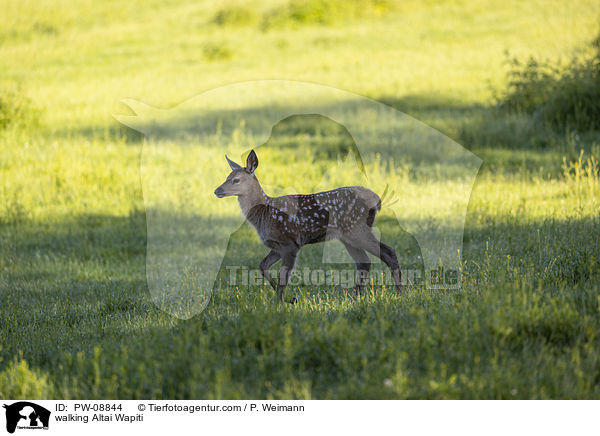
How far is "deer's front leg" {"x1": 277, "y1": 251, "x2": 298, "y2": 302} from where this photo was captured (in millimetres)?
7266

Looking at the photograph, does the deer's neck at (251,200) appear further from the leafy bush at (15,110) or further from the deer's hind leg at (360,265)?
the leafy bush at (15,110)

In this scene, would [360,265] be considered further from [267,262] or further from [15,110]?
[15,110]

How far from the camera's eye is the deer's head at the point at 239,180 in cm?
690

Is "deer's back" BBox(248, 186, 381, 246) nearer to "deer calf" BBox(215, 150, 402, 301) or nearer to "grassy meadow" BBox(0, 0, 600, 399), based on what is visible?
"deer calf" BBox(215, 150, 402, 301)

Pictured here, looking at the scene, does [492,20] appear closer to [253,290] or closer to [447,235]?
[447,235]

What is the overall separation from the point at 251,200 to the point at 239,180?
31cm

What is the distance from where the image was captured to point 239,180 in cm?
701

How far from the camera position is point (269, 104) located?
882 inches

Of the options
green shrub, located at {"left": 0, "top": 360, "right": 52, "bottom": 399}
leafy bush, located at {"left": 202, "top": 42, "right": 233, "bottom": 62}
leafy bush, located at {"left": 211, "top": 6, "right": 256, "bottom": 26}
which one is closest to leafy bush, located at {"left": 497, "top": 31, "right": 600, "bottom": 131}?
green shrub, located at {"left": 0, "top": 360, "right": 52, "bottom": 399}

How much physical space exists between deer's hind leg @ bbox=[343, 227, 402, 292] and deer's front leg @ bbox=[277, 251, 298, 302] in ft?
2.39

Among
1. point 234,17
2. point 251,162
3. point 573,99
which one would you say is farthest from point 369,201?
point 234,17

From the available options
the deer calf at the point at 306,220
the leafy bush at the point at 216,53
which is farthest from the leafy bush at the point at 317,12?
the deer calf at the point at 306,220

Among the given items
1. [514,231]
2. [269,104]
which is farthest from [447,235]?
[269,104]

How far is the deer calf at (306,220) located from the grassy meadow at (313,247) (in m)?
0.52
